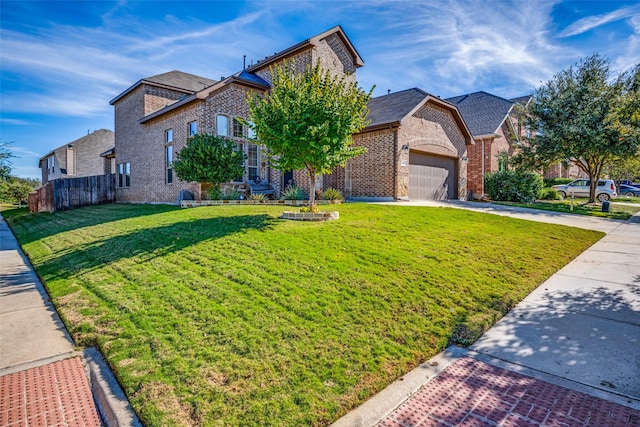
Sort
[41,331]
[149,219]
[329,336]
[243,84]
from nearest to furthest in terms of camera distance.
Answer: [329,336]
[41,331]
[149,219]
[243,84]

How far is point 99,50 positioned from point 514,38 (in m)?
14.1

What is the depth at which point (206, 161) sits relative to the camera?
12609mm

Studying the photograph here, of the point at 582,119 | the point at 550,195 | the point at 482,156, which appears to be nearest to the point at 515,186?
the point at 482,156

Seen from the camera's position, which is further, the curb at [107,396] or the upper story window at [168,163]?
the upper story window at [168,163]

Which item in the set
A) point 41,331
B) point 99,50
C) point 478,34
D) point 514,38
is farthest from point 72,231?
point 514,38

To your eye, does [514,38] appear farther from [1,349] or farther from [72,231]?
[72,231]

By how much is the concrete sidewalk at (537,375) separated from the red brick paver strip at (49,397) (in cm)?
223

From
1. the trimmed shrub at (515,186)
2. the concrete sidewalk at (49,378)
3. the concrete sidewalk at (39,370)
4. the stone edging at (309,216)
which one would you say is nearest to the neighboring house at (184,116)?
the stone edging at (309,216)

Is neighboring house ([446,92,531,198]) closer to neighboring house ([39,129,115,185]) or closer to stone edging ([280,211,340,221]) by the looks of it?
stone edging ([280,211,340,221])

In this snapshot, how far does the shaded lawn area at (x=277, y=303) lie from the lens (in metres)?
2.86

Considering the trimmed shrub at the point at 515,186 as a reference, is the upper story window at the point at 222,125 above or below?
above

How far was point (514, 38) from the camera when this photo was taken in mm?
10266

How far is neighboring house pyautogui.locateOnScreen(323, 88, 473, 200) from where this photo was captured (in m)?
15.2

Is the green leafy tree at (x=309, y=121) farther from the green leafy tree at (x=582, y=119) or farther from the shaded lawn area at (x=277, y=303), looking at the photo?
the green leafy tree at (x=582, y=119)
